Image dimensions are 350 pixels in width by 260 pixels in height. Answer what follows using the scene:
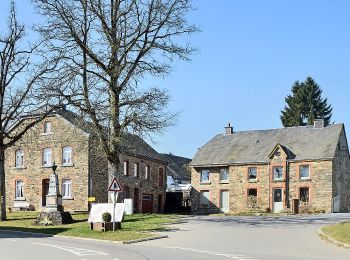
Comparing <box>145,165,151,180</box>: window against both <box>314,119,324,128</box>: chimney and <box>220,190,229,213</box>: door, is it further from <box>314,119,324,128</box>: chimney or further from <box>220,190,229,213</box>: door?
<box>314,119,324,128</box>: chimney

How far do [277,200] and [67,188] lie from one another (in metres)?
20.1

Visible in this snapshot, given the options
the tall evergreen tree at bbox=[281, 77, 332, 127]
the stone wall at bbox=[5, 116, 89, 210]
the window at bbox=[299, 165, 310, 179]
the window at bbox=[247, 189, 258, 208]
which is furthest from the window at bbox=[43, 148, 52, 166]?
the tall evergreen tree at bbox=[281, 77, 332, 127]

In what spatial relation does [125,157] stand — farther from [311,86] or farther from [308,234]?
[311,86]

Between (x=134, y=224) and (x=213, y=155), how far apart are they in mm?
29323

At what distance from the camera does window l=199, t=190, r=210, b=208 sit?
192 feet

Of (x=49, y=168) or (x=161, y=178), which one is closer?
(x=49, y=168)

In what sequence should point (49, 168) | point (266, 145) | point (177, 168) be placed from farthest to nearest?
point (177, 168), point (266, 145), point (49, 168)

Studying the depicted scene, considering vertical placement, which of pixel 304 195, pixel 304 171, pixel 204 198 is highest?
pixel 304 171

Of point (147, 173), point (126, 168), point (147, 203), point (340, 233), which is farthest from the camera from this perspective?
point (147, 173)

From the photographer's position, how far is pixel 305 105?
8838 centimetres

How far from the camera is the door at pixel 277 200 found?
5366 centimetres

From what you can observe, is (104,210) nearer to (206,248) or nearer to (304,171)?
(206,248)

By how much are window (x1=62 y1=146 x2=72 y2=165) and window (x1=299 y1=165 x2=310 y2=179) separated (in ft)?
71.5

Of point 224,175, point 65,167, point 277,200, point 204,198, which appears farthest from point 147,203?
point 277,200
